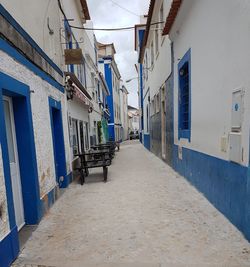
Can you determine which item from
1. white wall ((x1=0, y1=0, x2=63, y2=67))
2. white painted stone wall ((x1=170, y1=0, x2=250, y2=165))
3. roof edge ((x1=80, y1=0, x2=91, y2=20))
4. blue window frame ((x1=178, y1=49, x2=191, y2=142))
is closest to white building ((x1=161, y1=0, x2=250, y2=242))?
white painted stone wall ((x1=170, y1=0, x2=250, y2=165))

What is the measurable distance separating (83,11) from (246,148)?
941 cm

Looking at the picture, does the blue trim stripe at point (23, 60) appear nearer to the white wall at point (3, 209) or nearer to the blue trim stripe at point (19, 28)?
the blue trim stripe at point (19, 28)

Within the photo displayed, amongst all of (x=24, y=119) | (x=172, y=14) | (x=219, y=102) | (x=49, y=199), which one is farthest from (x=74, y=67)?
(x=219, y=102)

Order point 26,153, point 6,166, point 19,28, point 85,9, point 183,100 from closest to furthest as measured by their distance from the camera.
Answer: point 6,166, point 19,28, point 26,153, point 183,100, point 85,9

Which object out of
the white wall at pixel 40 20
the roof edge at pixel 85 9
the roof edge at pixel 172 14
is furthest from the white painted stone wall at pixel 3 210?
the roof edge at pixel 85 9

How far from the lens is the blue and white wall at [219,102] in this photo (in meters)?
2.84

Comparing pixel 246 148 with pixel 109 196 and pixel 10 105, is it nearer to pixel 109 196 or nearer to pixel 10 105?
pixel 109 196

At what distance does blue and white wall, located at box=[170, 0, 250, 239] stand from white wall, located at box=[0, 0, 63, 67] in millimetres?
3089

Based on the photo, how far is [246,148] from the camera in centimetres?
278

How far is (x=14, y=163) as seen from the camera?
10.9 feet

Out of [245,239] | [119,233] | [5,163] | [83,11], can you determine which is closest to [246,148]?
[245,239]

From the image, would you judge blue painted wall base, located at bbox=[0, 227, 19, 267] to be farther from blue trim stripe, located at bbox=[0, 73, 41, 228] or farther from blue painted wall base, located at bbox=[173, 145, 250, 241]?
blue painted wall base, located at bbox=[173, 145, 250, 241]

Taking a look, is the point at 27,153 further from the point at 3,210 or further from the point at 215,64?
the point at 215,64

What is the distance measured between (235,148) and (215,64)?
1567 mm
